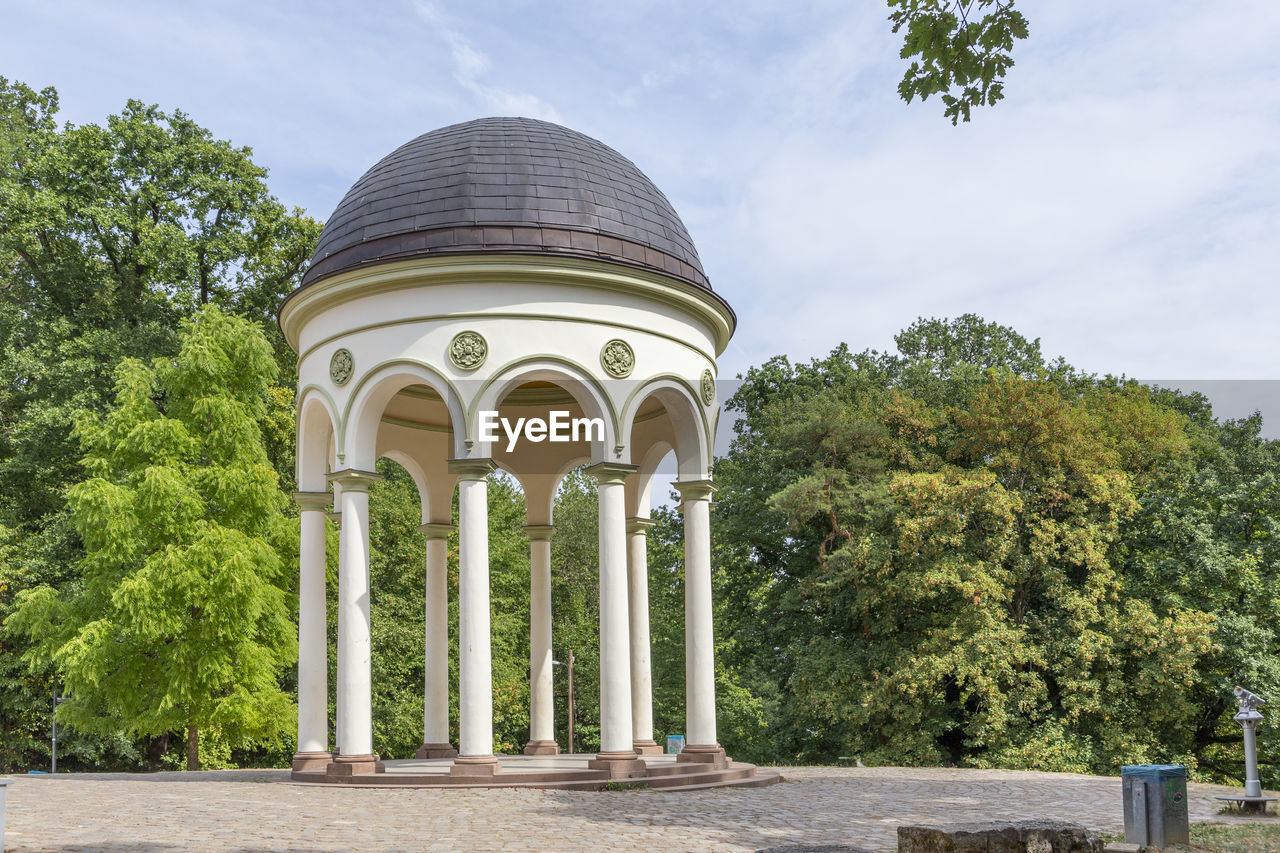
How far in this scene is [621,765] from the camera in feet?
53.6

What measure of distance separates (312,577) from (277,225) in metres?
17.0

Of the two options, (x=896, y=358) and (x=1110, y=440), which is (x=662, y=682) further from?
(x=1110, y=440)

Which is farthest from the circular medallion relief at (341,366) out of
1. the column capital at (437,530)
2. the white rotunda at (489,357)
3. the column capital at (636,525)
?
the column capital at (636,525)

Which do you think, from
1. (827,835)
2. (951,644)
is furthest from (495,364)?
(951,644)

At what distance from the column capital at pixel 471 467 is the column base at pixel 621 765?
4.37m

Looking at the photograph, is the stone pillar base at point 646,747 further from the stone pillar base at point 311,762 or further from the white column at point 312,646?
the stone pillar base at point 311,762

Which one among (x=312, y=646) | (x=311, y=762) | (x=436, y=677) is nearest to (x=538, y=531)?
(x=436, y=677)

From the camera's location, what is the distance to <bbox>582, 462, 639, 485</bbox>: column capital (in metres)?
17.4

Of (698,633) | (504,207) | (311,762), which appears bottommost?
(311,762)

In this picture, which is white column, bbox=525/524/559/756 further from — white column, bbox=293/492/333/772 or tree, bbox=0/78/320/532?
tree, bbox=0/78/320/532

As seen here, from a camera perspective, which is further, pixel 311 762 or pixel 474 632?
pixel 311 762

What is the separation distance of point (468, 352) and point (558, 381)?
1464mm

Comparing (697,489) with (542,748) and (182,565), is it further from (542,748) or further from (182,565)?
(182,565)

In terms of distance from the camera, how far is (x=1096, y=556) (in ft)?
88.7
